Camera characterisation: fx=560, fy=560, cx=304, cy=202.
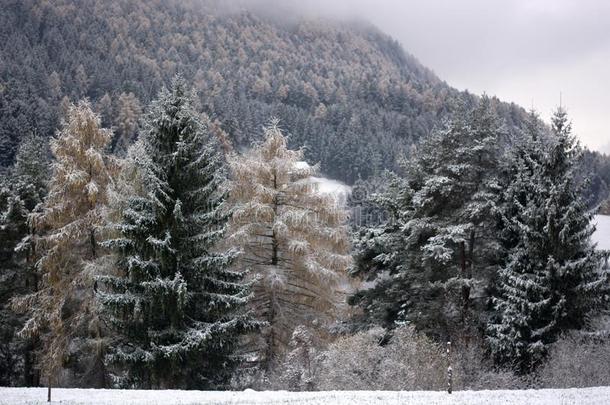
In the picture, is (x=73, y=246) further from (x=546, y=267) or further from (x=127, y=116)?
(x=127, y=116)

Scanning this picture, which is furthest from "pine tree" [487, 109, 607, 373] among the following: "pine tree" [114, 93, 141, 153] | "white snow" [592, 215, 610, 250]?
"pine tree" [114, 93, 141, 153]

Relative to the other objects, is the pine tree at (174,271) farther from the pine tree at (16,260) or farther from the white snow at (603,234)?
the white snow at (603,234)

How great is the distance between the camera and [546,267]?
2058cm

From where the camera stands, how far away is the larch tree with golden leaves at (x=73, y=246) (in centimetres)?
2128

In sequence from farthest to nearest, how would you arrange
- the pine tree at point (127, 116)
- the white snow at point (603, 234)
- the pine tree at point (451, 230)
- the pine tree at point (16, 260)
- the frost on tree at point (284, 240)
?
1. the pine tree at point (127, 116)
2. the white snow at point (603, 234)
3. the pine tree at point (16, 260)
4. the frost on tree at point (284, 240)
5. the pine tree at point (451, 230)

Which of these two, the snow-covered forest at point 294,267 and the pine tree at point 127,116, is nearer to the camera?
the snow-covered forest at point 294,267

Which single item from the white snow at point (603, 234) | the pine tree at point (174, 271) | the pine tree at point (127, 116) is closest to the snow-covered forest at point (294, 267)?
the pine tree at point (174, 271)

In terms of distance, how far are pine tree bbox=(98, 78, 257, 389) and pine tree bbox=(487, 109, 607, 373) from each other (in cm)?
970

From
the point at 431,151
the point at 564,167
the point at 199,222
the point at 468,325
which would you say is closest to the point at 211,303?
the point at 199,222

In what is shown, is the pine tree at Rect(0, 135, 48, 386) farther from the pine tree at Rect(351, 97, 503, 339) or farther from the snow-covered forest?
the pine tree at Rect(351, 97, 503, 339)

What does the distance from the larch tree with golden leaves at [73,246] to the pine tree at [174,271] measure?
7.56ft

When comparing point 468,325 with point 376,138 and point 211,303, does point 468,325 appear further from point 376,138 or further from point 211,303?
point 376,138

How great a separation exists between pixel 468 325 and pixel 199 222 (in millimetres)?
11475

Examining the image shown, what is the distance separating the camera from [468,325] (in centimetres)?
2250
